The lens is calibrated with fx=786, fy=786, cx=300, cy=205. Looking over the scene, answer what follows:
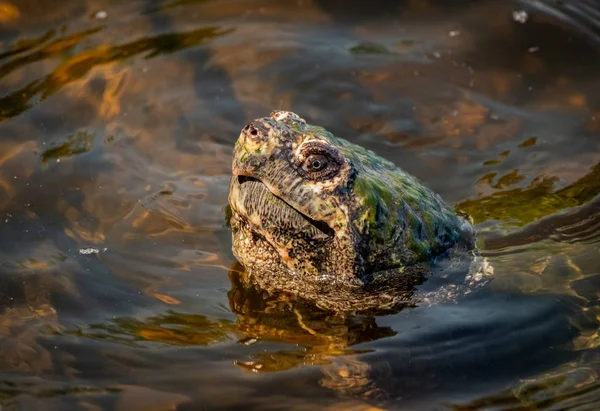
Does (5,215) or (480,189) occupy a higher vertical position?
(5,215)

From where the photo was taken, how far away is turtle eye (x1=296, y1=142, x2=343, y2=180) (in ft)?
11.7

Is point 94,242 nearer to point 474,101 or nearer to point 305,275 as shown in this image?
point 305,275

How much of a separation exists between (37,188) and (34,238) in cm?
48

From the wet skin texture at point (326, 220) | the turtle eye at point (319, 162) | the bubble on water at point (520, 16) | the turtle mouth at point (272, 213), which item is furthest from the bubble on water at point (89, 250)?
the bubble on water at point (520, 16)

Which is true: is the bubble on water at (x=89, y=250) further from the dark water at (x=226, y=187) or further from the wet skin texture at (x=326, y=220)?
the wet skin texture at (x=326, y=220)

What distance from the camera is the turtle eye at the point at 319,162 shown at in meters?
3.56

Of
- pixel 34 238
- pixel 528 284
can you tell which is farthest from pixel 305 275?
pixel 34 238

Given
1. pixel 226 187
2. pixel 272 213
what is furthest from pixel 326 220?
pixel 226 187

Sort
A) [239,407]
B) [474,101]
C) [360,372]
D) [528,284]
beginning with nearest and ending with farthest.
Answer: [239,407] → [360,372] → [528,284] → [474,101]

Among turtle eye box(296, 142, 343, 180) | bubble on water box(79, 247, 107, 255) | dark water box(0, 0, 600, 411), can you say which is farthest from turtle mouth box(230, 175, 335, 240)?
bubble on water box(79, 247, 107, 255)

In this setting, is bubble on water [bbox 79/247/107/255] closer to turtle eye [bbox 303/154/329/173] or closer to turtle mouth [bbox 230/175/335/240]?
turtle mouth [bbox 230/175/335/240]

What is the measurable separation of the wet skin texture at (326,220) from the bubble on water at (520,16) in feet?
9.28

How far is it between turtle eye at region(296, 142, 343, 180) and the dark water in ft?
2.51

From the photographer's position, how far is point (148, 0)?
620 cm
